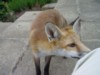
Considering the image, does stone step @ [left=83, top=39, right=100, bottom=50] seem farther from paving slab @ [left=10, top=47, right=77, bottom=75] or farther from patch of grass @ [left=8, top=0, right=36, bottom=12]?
patch of grass @ [left=8, top=0, right=36, bottom=12]

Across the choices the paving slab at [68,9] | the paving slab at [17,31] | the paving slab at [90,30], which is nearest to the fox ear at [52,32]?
the paving slab at [90,30]

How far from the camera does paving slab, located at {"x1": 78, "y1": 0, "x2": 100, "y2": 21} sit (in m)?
7.84

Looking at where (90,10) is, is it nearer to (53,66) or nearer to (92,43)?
(92,43)

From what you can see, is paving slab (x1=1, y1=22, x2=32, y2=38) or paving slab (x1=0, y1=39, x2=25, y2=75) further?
paving slab (x1=1, y1=22, x2=32, y2=38)

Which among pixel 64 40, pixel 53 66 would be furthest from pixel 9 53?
pixel 64 40

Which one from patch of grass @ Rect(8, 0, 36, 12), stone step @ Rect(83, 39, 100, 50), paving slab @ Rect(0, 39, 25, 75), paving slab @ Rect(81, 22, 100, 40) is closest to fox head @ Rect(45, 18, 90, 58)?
paving slab @ Rect(0, 39, 25, 75)

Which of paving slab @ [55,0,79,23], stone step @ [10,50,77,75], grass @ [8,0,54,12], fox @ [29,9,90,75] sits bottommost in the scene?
grass @ [8,0,54,12]

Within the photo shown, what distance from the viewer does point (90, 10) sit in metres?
8.69

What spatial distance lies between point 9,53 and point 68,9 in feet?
12.5

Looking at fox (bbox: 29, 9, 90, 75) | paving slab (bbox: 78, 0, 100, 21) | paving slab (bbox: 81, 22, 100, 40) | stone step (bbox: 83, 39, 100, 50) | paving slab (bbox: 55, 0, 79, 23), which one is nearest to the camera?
fox (bbox: 29, 9, 90, 75)

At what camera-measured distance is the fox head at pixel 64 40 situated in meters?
Result: 4.14

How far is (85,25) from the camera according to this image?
23.6 feet

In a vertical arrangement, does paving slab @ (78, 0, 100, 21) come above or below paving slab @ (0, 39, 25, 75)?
below

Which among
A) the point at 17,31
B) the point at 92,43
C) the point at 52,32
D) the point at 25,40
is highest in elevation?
the point at 52,32
